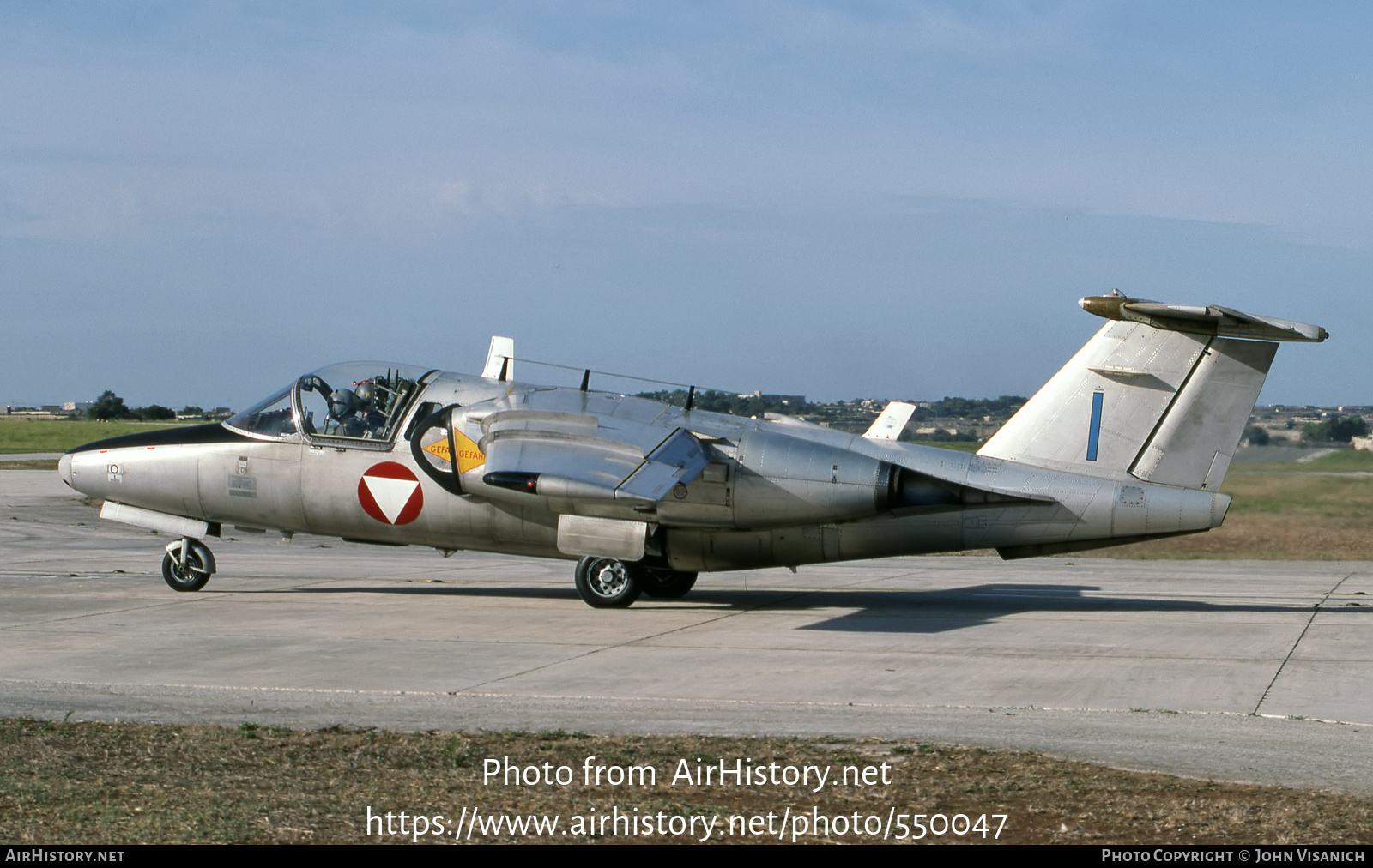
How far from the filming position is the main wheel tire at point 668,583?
17.9 metres

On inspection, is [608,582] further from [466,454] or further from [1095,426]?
[1095,426]

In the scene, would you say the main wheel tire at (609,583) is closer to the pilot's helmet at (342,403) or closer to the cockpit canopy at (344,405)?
the cockpit canopy at (344,405)

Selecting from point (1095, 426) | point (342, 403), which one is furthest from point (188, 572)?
point (1095, 426)

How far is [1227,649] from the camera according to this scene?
44.7 feet

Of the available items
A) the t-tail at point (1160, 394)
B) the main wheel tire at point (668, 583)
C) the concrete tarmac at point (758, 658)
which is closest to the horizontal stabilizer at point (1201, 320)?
the t-tail at point (1160, 394)

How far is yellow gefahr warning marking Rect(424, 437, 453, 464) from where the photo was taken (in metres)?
16.6

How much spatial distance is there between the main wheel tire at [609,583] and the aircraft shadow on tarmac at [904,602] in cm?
19

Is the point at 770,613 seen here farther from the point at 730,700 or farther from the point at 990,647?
the point at 730,700

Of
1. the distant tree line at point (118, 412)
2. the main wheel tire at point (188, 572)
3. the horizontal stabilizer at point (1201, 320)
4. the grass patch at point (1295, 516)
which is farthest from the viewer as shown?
the distant tree line at point (118, 412)

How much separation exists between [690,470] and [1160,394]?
5.90 m

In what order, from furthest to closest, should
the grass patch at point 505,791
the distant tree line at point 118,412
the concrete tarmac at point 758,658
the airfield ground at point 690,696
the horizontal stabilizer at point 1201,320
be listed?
the distant tree line at point 118,412
the horizontal stabilizer at point 1201,320
the concrete tarmac at point 758,658
the airfield ground at point 690,696
the grass patch at point 505,791

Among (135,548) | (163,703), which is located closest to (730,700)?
(163,703)

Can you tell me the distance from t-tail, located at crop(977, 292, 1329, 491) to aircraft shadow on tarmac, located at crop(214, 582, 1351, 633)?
2349 mm

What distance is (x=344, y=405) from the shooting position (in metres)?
17.5
